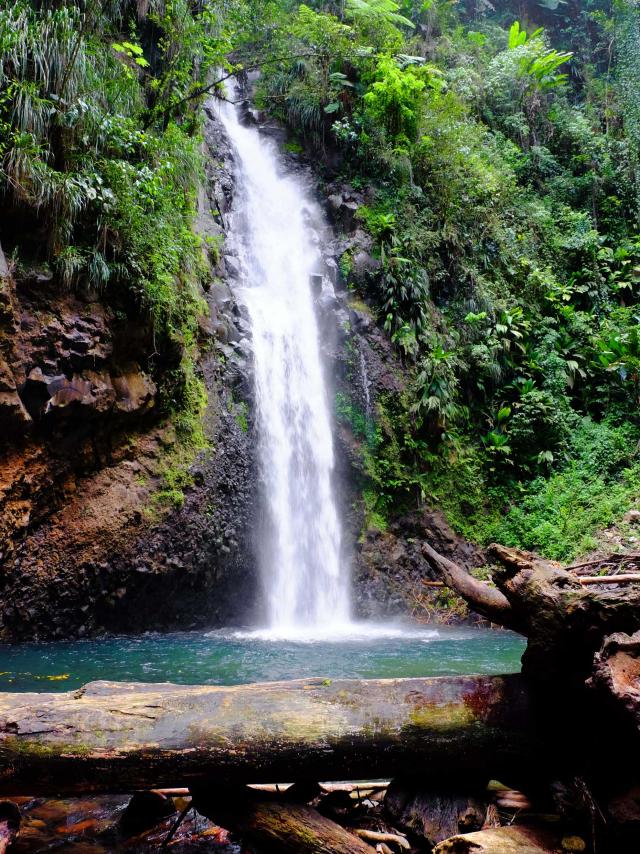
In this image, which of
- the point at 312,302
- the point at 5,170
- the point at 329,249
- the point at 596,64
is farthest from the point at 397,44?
the point at 5,170

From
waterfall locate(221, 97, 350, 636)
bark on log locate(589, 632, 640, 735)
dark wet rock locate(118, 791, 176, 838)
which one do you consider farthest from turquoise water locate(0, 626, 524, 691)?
bark on log locate(589, 632, 640, 735)

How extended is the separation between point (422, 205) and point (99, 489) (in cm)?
1137

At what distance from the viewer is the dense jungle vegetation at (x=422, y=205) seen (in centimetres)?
856

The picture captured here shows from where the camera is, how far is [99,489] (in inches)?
354

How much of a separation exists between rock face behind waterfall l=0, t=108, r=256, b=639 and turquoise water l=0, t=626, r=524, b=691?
1.90 feet

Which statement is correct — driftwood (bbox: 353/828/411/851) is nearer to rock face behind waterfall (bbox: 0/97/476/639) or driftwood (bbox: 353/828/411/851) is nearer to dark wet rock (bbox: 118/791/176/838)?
dark wet rock (bbox: 118/791/176/838)

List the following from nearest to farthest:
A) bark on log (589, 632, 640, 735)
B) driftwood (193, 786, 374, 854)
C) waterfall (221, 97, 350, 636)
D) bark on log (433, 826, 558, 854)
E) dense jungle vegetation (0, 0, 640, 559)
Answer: bark on log (589, 632, 640, 735)
bark on log (433, 826, 558, 854)
driftwood (193, 786, 374, 854)
dense jungle vegetation (0, 0, 640, 559)
waterfall (221, 97, 350, 636)

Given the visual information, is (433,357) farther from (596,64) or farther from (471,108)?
(596,64)

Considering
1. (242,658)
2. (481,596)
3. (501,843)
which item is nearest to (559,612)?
(481,596)

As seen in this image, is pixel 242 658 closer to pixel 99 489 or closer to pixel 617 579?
pixel 99 489

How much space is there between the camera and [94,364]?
8.64 m

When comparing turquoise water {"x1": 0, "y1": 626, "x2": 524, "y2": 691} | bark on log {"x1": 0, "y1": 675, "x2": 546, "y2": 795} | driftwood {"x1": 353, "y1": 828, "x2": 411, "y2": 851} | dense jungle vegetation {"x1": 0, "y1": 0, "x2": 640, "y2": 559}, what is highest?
dense jungle vegetation {"x1": 0, "y1": 0, "x2": 640, "y2": 559}

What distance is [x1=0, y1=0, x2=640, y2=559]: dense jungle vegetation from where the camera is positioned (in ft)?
28.1

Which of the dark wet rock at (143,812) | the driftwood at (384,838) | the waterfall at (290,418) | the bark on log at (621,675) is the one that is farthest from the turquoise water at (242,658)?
the bark on log at (621,675)
